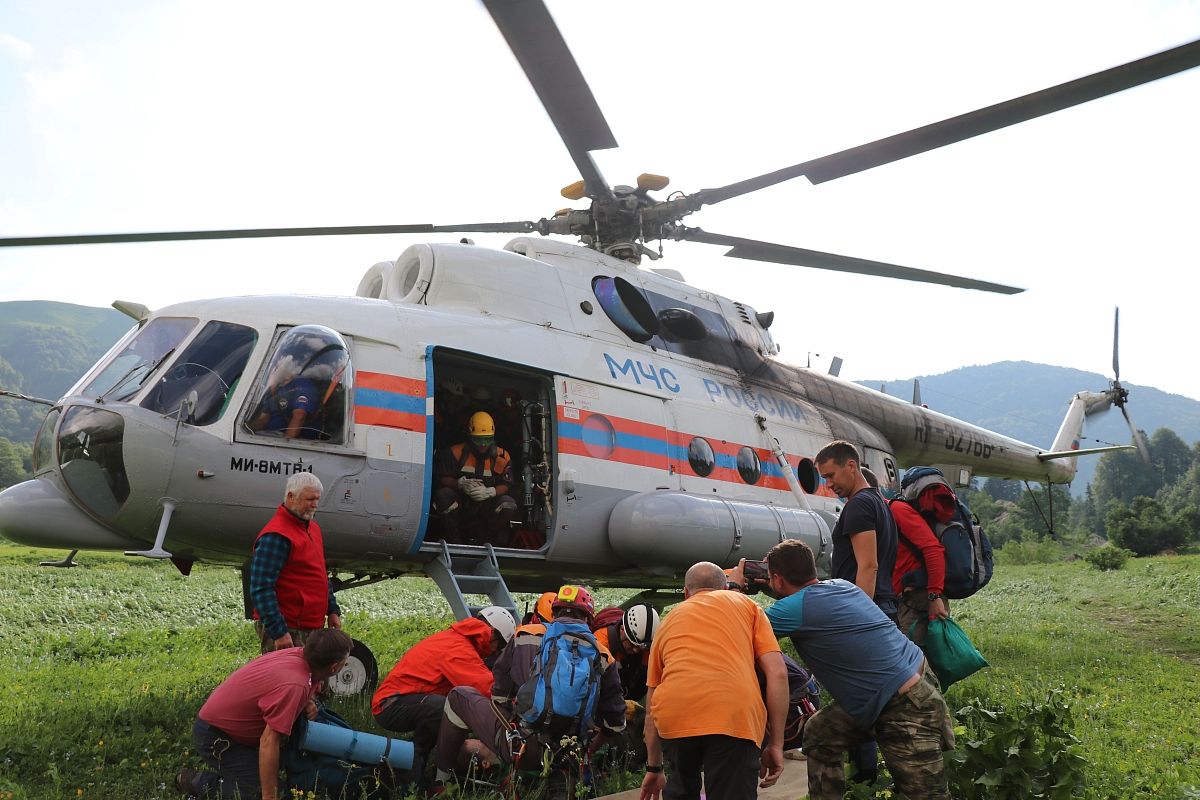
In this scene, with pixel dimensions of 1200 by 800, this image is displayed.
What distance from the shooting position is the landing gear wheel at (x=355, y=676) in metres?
7.01

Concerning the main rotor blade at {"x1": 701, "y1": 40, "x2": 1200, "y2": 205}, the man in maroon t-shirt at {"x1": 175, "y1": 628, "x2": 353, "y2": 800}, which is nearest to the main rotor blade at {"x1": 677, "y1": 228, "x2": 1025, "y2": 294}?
the main rotor blade at {"x1": 701, "y1": 40, "x2": 1200, "y2": 205}

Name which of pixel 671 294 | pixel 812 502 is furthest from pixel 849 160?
pixel 812 502

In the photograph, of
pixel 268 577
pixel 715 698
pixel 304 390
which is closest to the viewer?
pixel 715 698

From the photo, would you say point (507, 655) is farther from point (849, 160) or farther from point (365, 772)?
point (849, 160)

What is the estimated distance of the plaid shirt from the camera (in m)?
5.37

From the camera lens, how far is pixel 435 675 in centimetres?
573

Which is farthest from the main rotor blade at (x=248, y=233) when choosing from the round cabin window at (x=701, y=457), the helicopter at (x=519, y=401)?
the round cabin window at (x=701, y=457)

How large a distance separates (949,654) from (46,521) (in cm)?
592

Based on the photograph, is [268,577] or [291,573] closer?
[268,577]

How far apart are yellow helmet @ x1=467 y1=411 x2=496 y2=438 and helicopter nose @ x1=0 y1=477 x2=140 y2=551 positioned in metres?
2.78

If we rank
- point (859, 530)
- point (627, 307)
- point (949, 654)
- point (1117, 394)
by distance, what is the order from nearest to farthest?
point (859, 530) → point (949, 654) → point (627, 307) → point (1117, 394)

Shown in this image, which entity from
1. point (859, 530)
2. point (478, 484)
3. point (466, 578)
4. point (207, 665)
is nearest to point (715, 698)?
point (859, 530)

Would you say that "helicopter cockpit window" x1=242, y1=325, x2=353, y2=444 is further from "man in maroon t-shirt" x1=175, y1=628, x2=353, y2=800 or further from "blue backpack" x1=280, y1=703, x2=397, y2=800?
"blue backpack" x1=280, y1=703, x2=397, y2=800

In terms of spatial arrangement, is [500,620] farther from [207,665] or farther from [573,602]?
[207,665]
